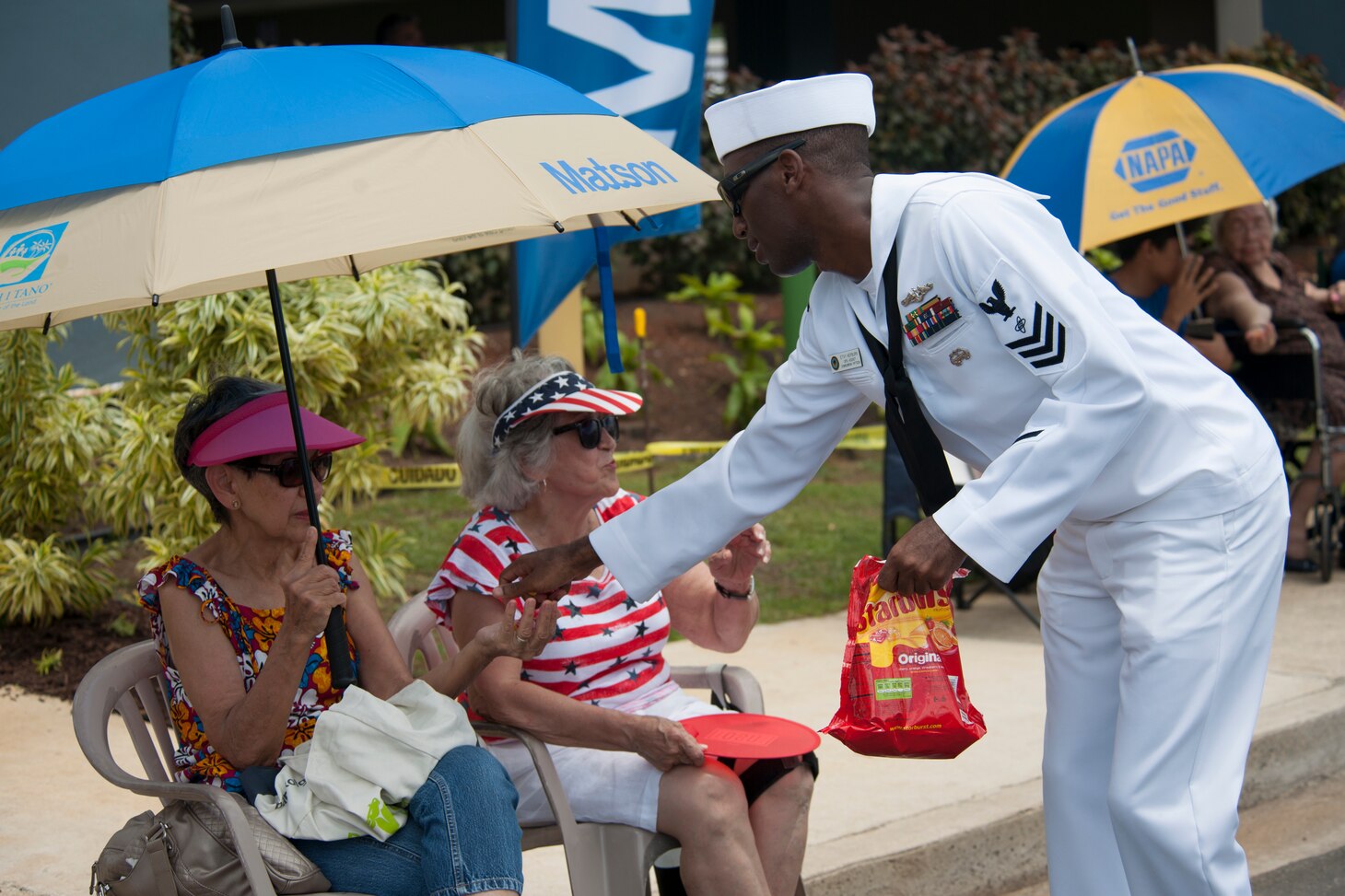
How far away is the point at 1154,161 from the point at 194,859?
4679 millimetres

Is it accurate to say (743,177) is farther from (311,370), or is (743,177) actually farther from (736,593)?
(311,370)

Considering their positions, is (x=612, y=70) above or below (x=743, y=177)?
above

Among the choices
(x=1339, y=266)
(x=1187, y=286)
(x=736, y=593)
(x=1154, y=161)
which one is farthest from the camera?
(x=1339, y=266)

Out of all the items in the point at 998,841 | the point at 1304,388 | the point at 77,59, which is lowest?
the point at 998,841

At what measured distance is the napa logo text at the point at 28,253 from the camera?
2.82 metres

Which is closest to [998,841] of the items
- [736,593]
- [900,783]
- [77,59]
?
[900,783]

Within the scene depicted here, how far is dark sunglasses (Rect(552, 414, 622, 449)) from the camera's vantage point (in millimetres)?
3652

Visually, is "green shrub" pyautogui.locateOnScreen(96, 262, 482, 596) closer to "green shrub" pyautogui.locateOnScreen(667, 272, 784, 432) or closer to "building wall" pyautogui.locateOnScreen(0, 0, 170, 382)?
"building wall" pyautogui.locateOnScreen(0, 0, 170, 382)

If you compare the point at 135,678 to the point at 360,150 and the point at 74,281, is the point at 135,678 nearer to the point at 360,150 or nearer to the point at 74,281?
the point at 74,281

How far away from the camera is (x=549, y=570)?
3.34m

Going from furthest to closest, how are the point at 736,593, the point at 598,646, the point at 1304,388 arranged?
the point at 1304,388 → the point at 736,593 → the point at 598,646

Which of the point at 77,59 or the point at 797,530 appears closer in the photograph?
the point at 77,59

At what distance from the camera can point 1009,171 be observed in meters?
6.60

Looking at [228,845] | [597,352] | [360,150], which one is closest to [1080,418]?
[360,150]
